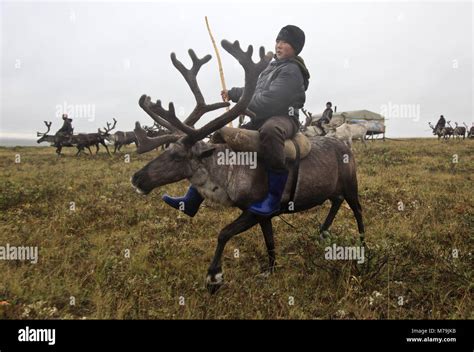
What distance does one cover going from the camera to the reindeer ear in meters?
4.16

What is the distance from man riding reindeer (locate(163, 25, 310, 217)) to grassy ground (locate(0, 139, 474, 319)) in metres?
1.05

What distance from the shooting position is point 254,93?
15.0 ft

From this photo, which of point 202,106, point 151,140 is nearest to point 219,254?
point 151,140

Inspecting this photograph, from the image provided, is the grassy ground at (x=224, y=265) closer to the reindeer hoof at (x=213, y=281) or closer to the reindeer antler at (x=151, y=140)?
the reindeer hoof at (x=213, y=281)

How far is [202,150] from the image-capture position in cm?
424

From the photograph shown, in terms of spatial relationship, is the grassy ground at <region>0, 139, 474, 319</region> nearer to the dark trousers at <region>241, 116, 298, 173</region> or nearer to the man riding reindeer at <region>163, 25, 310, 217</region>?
the man riding reindeer at <region>163, 25, 310, 217</region>

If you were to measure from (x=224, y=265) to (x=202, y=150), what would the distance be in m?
1.89

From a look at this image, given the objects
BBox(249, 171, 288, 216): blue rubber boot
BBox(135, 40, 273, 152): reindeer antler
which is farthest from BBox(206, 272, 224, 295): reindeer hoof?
BBox(135, 40, 273, 152): reindeer antler

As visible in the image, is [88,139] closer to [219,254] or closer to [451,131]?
[219,254]

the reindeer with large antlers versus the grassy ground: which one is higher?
the reindeer with large antlers

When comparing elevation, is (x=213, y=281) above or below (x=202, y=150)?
below

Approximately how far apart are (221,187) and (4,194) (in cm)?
670

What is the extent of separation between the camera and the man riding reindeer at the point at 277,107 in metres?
4.14
